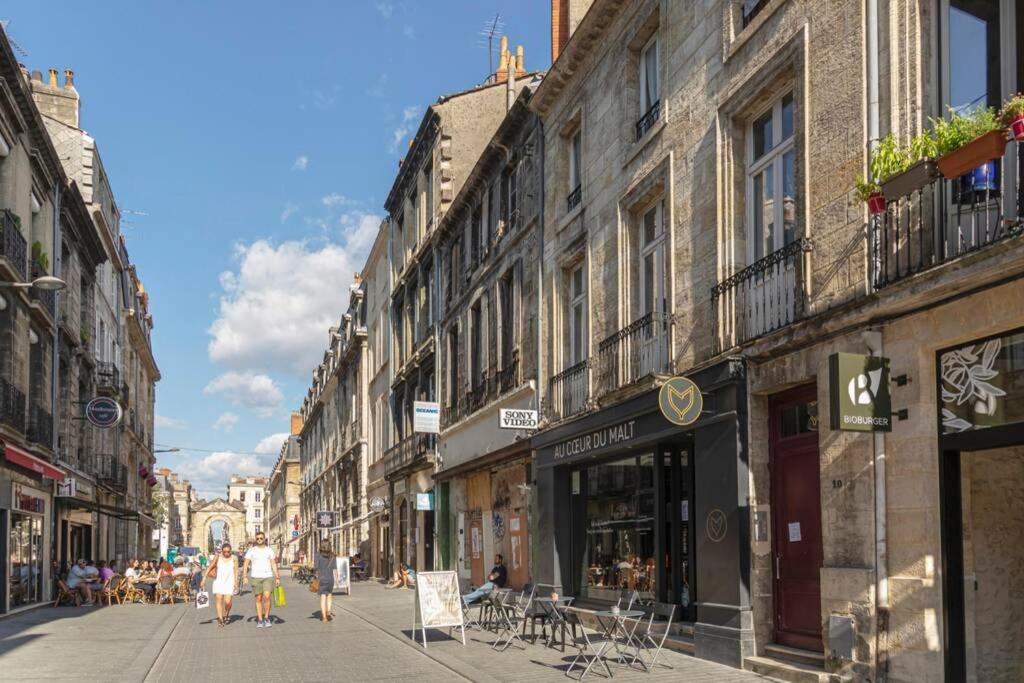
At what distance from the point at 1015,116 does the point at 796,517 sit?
4.93m

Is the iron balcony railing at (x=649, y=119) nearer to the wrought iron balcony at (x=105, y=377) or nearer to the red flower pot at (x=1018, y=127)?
the red flower pot at (x=1018, y=127)

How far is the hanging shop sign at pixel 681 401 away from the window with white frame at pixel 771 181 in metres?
1.63

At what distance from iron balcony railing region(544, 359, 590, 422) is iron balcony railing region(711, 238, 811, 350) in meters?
4.79

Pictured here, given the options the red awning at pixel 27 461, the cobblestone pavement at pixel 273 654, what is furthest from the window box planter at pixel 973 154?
the red awning at pixel 27 461

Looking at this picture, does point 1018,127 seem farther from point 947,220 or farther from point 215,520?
point 215,520

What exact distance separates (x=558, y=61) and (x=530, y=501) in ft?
25.4

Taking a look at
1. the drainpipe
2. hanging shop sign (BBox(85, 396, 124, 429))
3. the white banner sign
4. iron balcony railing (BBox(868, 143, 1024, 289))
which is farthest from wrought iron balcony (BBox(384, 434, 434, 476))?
iron balcony railing (BBox(868, 143, 1024, 289))

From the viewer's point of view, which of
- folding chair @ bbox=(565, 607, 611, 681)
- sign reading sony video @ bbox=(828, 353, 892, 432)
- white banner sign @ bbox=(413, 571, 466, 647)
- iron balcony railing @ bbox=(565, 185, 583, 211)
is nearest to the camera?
sign reading sony video @ bbox=(828, 353, 892, 432)

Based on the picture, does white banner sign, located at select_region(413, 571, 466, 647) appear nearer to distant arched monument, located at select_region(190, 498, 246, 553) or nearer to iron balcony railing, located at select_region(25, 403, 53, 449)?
iron balcony railing, located at select_region(25, 403, 53, 449)

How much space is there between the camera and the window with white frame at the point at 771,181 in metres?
11.4

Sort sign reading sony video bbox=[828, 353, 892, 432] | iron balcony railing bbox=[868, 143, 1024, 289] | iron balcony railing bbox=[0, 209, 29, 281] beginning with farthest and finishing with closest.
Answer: iron balcony railing bbox=[0, 209, 29, 281], sign reading sony video bbox=[828, 353, 892, 432], iron balcony railing bbox=[868, 143, 1024, 289]

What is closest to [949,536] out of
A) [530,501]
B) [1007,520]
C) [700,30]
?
[1007,520]

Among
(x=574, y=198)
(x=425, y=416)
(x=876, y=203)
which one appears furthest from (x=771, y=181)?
(x=425, y=416)

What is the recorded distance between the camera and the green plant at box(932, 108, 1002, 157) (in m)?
7.78
